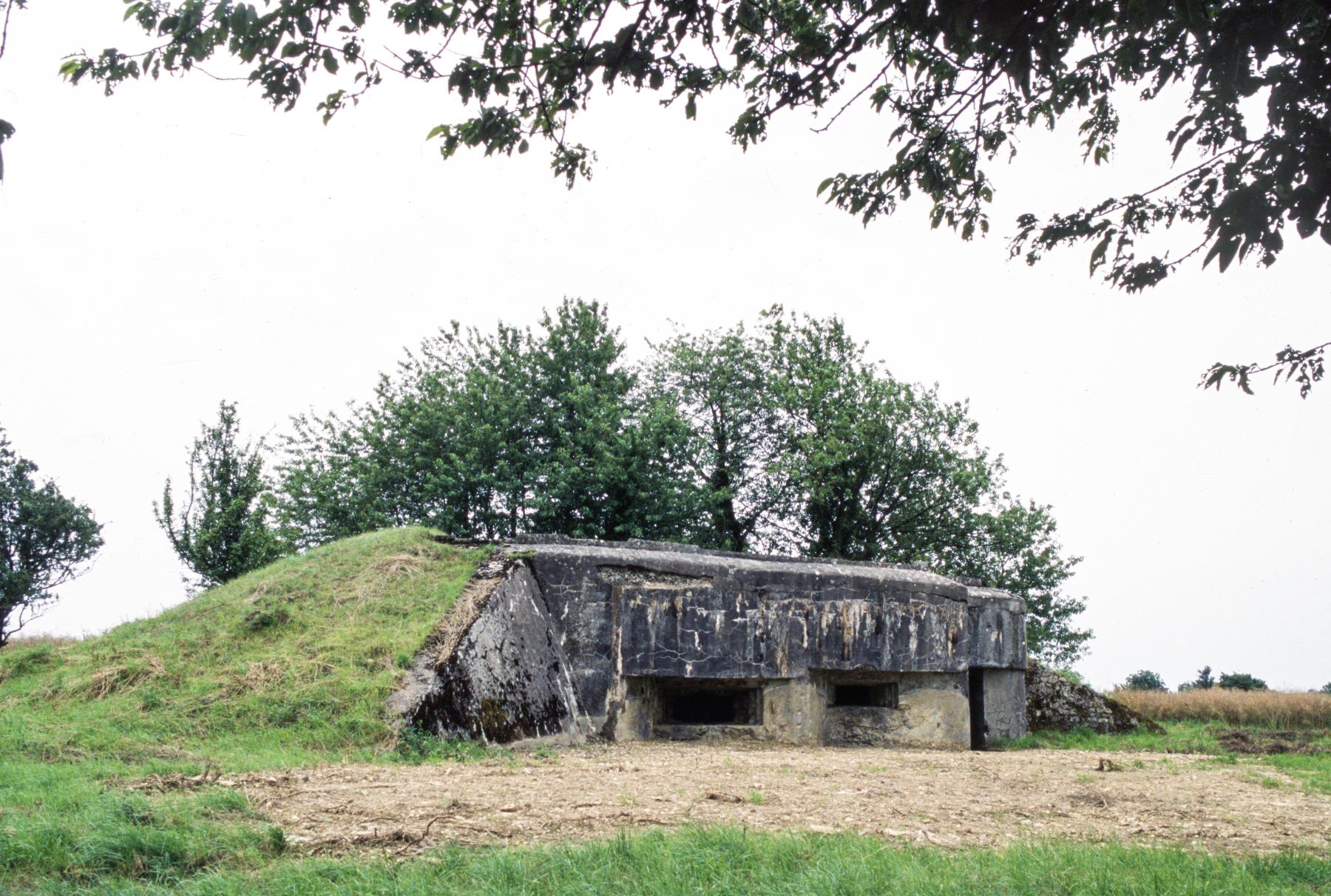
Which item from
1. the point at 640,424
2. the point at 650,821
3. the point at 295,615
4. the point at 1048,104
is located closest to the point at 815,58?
the point at 1048,104

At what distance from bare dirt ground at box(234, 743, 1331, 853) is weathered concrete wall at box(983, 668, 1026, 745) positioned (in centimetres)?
601

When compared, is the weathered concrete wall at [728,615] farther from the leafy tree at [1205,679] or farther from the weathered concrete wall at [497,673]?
the leafy tree at [1205,679]

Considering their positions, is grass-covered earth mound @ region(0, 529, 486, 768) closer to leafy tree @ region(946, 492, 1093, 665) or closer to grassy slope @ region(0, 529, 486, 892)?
grassy slope @ region(0, 529, 486, 892)

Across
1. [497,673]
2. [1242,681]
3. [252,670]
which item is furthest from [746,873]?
[1242,681]

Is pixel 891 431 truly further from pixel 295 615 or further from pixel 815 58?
pixel 815 58

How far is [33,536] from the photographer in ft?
105

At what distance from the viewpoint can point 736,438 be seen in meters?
27.7

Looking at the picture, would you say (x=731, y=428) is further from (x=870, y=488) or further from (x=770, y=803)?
(x=770, y=803)

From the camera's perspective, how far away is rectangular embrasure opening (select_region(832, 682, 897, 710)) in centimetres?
1389

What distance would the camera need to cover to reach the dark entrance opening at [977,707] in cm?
1544

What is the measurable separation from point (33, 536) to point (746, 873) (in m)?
34.3

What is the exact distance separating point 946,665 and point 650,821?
942 cm

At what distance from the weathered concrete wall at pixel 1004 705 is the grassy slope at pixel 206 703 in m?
8.38

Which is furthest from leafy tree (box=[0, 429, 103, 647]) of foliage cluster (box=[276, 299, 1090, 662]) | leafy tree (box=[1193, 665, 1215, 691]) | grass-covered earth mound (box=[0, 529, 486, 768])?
leafy tree (box=[1193, 665, 1215, 691])
